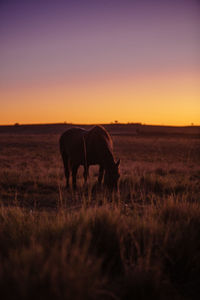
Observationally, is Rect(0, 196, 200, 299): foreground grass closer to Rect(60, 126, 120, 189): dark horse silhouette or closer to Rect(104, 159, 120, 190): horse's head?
Rect(104, 159, 120, 190): horse's head

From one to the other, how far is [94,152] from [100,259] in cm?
547

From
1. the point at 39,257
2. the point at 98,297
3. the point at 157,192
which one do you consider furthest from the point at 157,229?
the point at 157,192

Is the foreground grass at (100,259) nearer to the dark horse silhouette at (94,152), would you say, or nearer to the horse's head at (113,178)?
the horse's head at (113,178)

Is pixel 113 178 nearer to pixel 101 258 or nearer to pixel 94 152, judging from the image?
pixel 94 152

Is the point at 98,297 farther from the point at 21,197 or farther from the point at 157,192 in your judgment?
the point at 157,192

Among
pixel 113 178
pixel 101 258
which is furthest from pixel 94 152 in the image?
pixel 101 258

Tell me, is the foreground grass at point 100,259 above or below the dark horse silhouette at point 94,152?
below

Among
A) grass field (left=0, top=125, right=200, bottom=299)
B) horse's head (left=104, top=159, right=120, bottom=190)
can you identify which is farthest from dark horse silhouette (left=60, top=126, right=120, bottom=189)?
grass field (left=0, top=125, right=200, bottom=299)

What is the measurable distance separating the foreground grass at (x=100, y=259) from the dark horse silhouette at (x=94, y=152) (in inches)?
94.8

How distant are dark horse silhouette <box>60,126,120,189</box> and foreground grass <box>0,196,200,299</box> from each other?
241cm

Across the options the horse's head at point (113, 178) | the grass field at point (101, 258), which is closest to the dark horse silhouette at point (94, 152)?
the horse's head at point (113, 178)

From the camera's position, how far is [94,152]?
7.07 metres

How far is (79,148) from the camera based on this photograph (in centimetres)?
765

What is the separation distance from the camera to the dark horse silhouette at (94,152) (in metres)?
5.86
